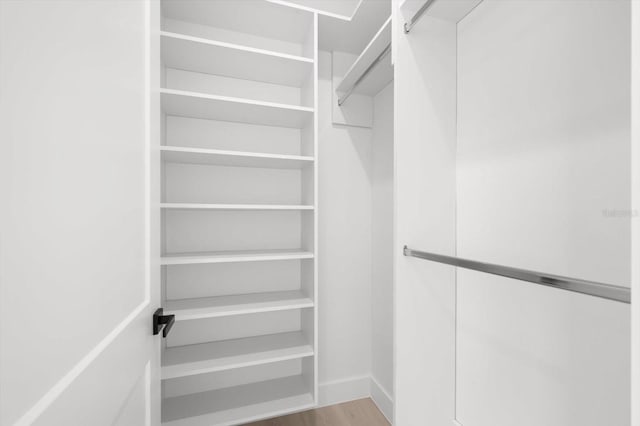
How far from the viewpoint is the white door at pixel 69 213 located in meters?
0.28

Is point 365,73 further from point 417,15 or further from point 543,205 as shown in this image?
point 543,205

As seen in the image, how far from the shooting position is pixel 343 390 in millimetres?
1685

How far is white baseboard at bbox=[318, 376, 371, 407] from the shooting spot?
5.39ft

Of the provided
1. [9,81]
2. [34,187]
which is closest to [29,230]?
[34,187]

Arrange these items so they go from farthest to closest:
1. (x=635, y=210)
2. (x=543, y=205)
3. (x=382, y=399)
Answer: (x=382, y=399) < (x=543, y=205) < (x=635, y=210)

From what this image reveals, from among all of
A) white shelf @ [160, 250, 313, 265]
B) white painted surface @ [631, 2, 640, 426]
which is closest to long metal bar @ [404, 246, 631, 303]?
white painted surface @ [631, 2, 640, 426]

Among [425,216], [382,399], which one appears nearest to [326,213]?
[425,216]

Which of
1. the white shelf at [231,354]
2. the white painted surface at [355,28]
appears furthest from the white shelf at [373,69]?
the white shelf at [231,354]

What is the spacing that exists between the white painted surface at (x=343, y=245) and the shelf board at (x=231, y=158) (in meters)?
0.32

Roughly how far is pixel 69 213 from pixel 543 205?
1.09 meters

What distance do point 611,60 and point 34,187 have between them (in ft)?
3.72

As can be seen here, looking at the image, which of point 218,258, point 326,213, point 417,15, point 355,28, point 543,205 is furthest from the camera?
point 326,213

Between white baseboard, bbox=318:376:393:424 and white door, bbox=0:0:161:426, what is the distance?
4.32 ft

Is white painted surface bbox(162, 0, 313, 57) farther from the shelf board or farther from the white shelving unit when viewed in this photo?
the shelf board
